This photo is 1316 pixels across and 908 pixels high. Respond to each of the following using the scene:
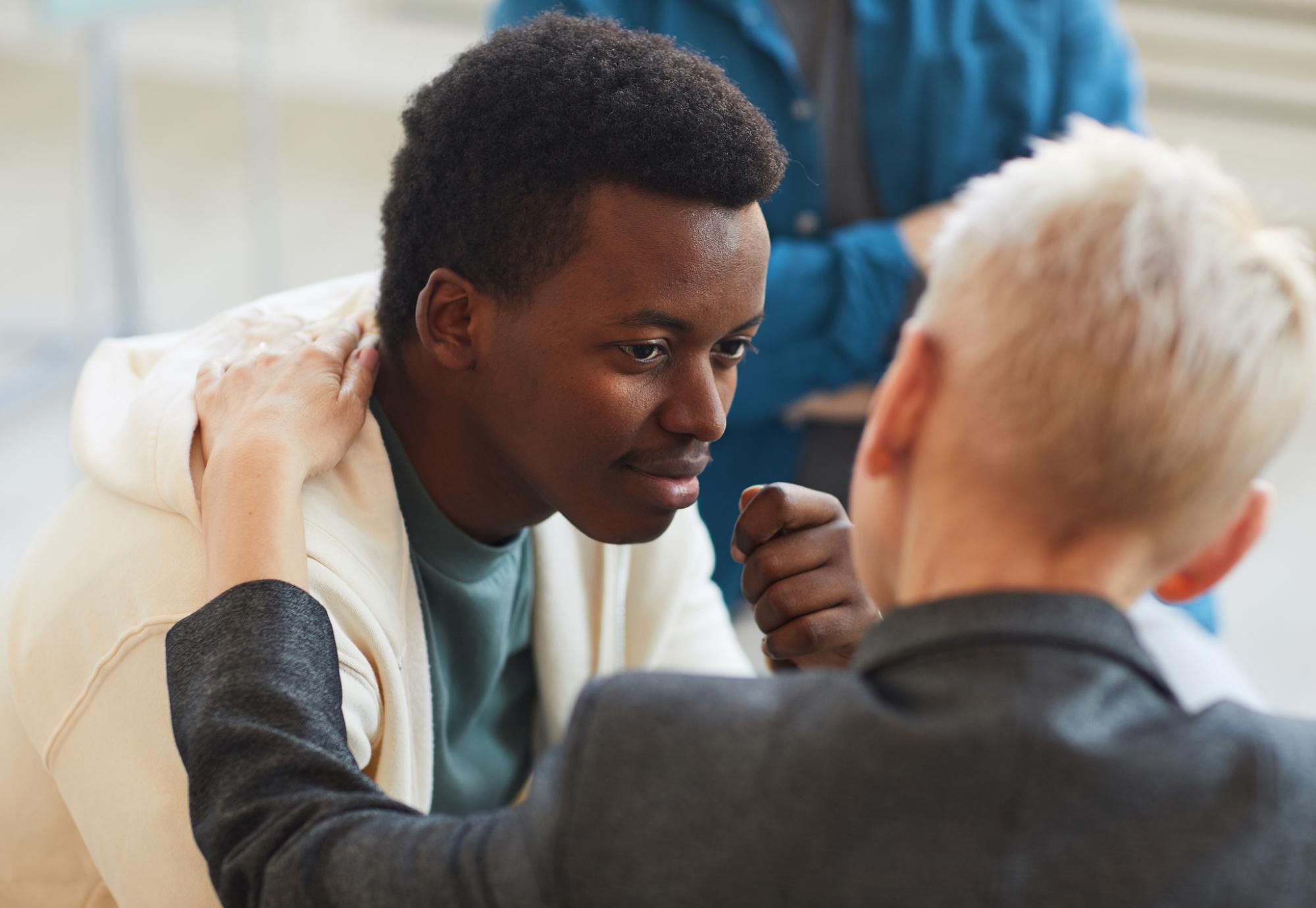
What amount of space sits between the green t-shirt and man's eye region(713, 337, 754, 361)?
0.27 meters

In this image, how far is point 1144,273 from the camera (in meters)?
0.63

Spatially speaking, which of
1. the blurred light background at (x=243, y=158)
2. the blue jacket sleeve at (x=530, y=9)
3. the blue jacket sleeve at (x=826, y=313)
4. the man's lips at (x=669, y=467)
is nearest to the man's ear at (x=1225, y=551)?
the man's lips at (x=669, y=467)

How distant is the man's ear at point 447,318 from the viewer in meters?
1.06

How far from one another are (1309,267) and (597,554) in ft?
2.53

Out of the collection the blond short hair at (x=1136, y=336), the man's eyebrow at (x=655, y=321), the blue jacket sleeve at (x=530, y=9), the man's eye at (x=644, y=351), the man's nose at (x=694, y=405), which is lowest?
the man's nose at (x=694, y=405)

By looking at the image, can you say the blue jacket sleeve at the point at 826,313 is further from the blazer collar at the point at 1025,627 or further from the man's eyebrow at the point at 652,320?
the blazer collar at the point at 1025,627

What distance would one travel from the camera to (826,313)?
75.1 inches

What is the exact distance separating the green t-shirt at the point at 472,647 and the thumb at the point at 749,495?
235 millimetres

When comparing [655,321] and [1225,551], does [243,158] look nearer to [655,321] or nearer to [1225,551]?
[655,321]

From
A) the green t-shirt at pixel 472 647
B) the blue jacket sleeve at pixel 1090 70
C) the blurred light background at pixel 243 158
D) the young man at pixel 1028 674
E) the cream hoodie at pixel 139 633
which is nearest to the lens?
the young man at pixel 1028 674

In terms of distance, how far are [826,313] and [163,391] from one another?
1.03 metres

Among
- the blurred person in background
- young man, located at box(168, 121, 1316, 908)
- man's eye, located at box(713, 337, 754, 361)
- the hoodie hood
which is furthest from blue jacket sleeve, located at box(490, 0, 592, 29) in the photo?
young man, located at box(168, 121, 1316, 908)

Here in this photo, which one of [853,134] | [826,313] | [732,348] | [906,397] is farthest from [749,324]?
[853,134]

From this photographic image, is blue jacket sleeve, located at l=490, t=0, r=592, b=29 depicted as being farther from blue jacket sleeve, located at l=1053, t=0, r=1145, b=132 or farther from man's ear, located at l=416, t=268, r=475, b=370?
man's ear, located at l=416, t=268, r=475, b=370
